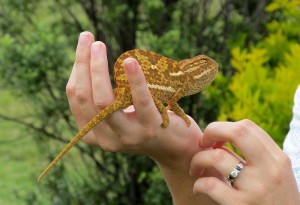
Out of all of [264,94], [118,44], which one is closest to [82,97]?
[264,94]

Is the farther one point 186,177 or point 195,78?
point 186,177

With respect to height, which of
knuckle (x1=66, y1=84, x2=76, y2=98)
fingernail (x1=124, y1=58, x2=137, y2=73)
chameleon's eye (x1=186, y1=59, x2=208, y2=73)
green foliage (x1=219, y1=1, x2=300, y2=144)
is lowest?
green foliage (x1=219, y1=1, x2=300, y2=144)

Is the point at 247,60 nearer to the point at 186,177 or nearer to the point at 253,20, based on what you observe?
the point at 253,20

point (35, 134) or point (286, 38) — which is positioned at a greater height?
point (286, 38)

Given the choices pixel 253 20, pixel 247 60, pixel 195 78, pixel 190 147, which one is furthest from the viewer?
pixel 253 20

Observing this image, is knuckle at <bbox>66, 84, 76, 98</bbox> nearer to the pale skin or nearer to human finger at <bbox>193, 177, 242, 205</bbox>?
the pale skin

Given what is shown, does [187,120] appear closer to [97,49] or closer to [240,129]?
[240,129]

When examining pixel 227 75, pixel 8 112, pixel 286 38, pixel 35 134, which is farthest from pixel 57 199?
pixel 8 112

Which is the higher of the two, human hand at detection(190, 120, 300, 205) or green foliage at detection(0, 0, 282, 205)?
human hand at detection(190, 120, 300, 205)

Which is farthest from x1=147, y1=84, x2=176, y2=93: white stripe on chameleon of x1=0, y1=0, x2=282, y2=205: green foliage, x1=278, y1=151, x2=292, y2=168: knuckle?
x1=0, y1=0, x2=282, y2=205: green foliage
